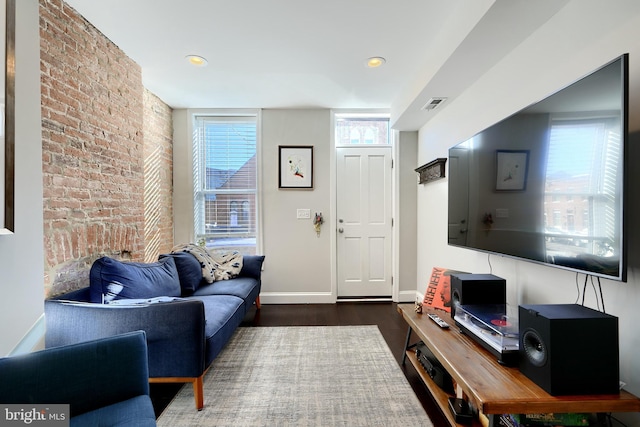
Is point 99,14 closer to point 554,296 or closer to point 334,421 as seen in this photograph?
point 334,421

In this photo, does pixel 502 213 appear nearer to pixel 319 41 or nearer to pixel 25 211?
pixel 319 41

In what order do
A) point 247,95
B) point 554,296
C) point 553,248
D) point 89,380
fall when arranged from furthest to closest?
point 247,95 → point 554,296 → point 553,248 → point 89,380

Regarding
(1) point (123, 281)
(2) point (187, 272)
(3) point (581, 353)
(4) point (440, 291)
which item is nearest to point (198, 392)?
(1) point (123, 281)

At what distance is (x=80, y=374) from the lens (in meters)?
1.07

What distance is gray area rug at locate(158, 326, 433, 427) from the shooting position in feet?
5.09

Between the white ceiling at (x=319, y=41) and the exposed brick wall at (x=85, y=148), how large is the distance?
22 cm

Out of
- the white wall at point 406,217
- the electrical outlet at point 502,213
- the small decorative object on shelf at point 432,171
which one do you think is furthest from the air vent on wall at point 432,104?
the electrical outlet at point 502,213

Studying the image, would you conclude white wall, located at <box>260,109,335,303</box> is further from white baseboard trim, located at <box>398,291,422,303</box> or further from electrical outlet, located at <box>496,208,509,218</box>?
electrical outlet, located at <box>496,208,509,218</box>

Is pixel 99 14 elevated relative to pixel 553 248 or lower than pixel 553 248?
elevated

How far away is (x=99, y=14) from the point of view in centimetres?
188

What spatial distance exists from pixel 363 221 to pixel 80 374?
2996 millimetres

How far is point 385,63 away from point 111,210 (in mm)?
2555

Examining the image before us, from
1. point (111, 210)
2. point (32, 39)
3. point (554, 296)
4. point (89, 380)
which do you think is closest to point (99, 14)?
point (32, 39)

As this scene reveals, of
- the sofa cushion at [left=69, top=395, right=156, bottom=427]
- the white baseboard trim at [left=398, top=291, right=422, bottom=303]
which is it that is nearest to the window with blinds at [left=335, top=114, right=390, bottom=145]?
the white baseboard trim at [left=398, top=291, right=422, bottom=303]
